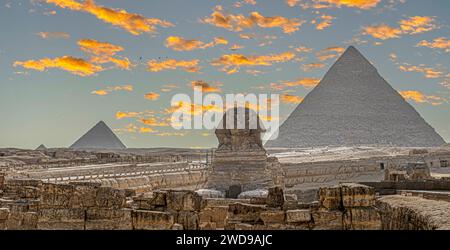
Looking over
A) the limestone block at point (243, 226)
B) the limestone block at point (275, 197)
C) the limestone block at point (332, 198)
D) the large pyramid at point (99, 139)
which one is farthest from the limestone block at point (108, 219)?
the large pyramid at point (99, 139)

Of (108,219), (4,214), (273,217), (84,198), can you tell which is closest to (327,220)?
(273,217)

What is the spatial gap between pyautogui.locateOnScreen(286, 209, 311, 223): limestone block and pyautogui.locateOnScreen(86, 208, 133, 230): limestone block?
78.2 inches

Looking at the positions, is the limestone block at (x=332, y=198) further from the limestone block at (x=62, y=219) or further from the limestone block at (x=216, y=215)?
the limestone block at (x=216, y=215)

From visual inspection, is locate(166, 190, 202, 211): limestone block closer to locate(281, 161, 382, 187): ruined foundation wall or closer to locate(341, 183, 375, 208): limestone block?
locate(341, 183, 375, 208): limestone block

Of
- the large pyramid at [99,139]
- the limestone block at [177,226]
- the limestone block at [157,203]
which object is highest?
the large pyramid at [99,139]

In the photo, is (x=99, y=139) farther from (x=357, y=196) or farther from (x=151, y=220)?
(x=357, y=196)

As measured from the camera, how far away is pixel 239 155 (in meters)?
15.1

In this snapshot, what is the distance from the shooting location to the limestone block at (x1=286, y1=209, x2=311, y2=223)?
255 inches

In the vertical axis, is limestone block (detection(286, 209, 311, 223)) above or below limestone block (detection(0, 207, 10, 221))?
above

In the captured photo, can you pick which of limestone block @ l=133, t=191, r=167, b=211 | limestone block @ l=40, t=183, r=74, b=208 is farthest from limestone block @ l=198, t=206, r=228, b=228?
limestone block @ l=40, t=183, r=74, b=208

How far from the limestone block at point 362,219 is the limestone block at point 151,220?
2119 millimetres

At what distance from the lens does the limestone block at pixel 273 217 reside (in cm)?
660

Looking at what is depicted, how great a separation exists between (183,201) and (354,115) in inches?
5600

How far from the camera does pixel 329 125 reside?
5605 inches
